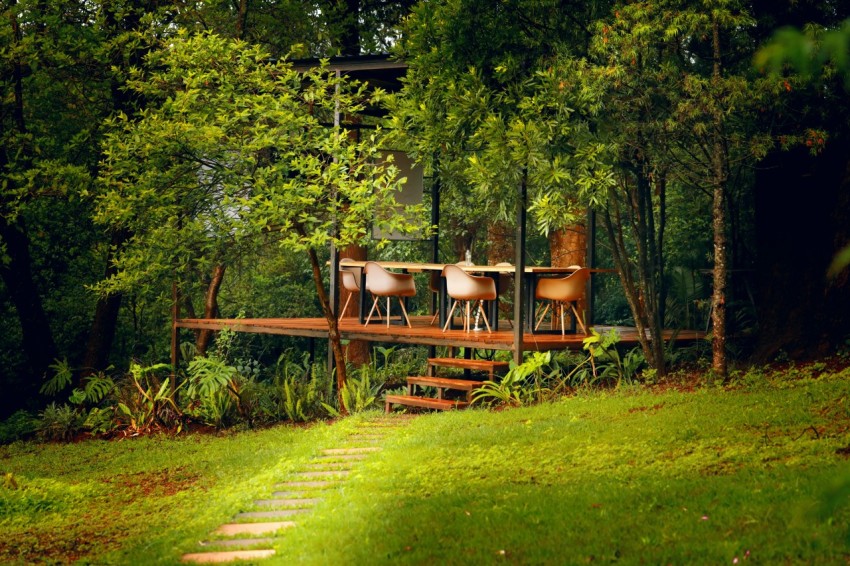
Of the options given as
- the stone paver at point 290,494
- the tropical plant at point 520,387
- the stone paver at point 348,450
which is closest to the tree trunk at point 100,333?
the tropical plant at point 520,387

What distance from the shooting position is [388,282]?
12.4 meters

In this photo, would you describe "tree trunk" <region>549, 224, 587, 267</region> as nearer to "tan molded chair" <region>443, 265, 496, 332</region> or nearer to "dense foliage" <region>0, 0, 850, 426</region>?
"dense foliage" <region>0, 0, 850, 426</region>

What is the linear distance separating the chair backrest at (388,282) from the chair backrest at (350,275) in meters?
0.90

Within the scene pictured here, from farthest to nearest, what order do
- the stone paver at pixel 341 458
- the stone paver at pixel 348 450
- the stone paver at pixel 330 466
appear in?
the stone paver at pixel 348 450
the stone paver at pixel 341 458
the stone paver at pixel 330 466

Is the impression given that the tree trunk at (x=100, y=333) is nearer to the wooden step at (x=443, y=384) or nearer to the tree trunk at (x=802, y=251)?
the wooden step at (x=443, y=384)

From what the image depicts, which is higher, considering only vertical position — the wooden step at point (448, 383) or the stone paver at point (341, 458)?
the wooden step at point (448, 383)

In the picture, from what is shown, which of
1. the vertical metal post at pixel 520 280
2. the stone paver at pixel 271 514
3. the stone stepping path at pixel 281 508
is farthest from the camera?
the vertical metal post at pixel 520 280

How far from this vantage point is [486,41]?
34.3 feet

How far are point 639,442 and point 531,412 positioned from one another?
8.04 ft

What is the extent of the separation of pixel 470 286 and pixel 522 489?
5702 millimetres

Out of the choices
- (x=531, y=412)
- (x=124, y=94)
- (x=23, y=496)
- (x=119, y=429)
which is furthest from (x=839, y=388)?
(x=124, y=94)

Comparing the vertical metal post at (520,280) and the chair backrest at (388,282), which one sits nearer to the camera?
the vertical metal post at (520,280)

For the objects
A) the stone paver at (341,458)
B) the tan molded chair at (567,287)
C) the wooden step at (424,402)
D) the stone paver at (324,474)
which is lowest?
the wooden step at (424,402)

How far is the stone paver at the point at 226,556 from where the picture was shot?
500 cm
